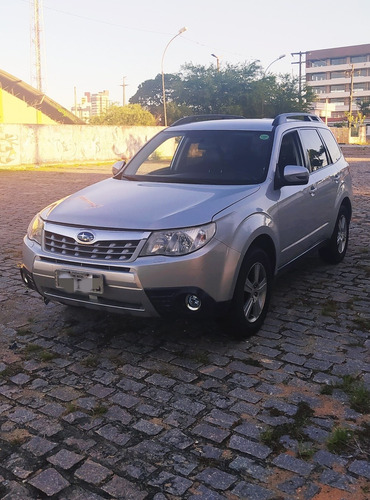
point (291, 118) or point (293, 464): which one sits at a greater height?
point (291, 118)

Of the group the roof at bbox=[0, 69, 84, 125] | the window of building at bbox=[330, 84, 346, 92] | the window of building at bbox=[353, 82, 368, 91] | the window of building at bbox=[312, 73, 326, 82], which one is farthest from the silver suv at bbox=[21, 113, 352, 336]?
the window of building at bbox=[312, 73, 326, 82]

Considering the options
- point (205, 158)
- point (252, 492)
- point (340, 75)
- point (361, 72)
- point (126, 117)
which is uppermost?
point (361, 72)

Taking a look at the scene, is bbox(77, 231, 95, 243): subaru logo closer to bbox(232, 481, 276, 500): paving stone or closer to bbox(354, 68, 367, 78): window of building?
bbox(232, 481, 276, 500): paving stone

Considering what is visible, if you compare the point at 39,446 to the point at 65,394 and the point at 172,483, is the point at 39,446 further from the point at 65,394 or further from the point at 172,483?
the point at 172,483

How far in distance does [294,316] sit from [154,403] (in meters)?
1.99

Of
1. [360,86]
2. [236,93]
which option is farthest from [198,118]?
[360,86]

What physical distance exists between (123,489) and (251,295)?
211 centimetres

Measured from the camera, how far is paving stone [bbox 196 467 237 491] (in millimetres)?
2633

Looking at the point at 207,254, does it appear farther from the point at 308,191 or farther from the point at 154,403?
the point at 308,191

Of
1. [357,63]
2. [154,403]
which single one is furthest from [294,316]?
[357,63]

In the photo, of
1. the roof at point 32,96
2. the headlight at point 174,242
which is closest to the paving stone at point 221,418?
the headlight at point 174,242

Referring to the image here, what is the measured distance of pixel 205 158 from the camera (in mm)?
5215

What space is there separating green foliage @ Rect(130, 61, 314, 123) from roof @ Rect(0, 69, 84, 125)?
535 inches

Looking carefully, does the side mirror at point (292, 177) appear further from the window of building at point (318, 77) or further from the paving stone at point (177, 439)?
the window of building at point (318, 77)
